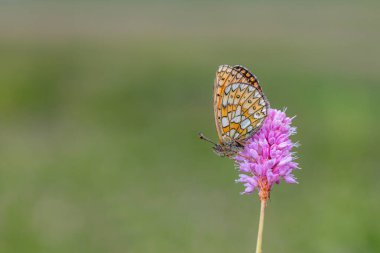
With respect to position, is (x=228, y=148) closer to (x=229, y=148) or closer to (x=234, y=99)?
(x=229, y=148)

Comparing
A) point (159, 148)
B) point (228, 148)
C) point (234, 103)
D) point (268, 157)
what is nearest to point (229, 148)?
point (228, 148)

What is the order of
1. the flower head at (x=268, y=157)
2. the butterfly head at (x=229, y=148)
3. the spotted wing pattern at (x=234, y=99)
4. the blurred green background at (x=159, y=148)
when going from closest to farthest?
the flower head at (x=268, y=157)
the butterfly head at (x=229, y=148)
the spotted wing pattern at (x=234, y=99)
the blurred green background at (x=159, y=148)

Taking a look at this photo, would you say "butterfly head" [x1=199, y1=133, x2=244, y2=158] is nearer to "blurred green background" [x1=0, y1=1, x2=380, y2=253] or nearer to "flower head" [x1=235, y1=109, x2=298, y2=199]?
"flower head" [x1=235, y1=109, x2=298, y2=199]

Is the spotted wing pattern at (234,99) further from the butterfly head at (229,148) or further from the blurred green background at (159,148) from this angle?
the blurred green background at (159,148)

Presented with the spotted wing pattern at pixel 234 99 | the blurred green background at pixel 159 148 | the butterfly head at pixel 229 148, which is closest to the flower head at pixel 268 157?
the butterfly head at pixel 229 148

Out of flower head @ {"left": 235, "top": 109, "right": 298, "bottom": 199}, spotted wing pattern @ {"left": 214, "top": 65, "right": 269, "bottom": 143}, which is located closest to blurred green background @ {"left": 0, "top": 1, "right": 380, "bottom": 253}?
spotted wing pattern @ {"left": 214, "top": 65, "right": 269, "bottom": 143}

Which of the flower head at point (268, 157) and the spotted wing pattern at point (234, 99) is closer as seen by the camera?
the flower head at point (268, 157)
